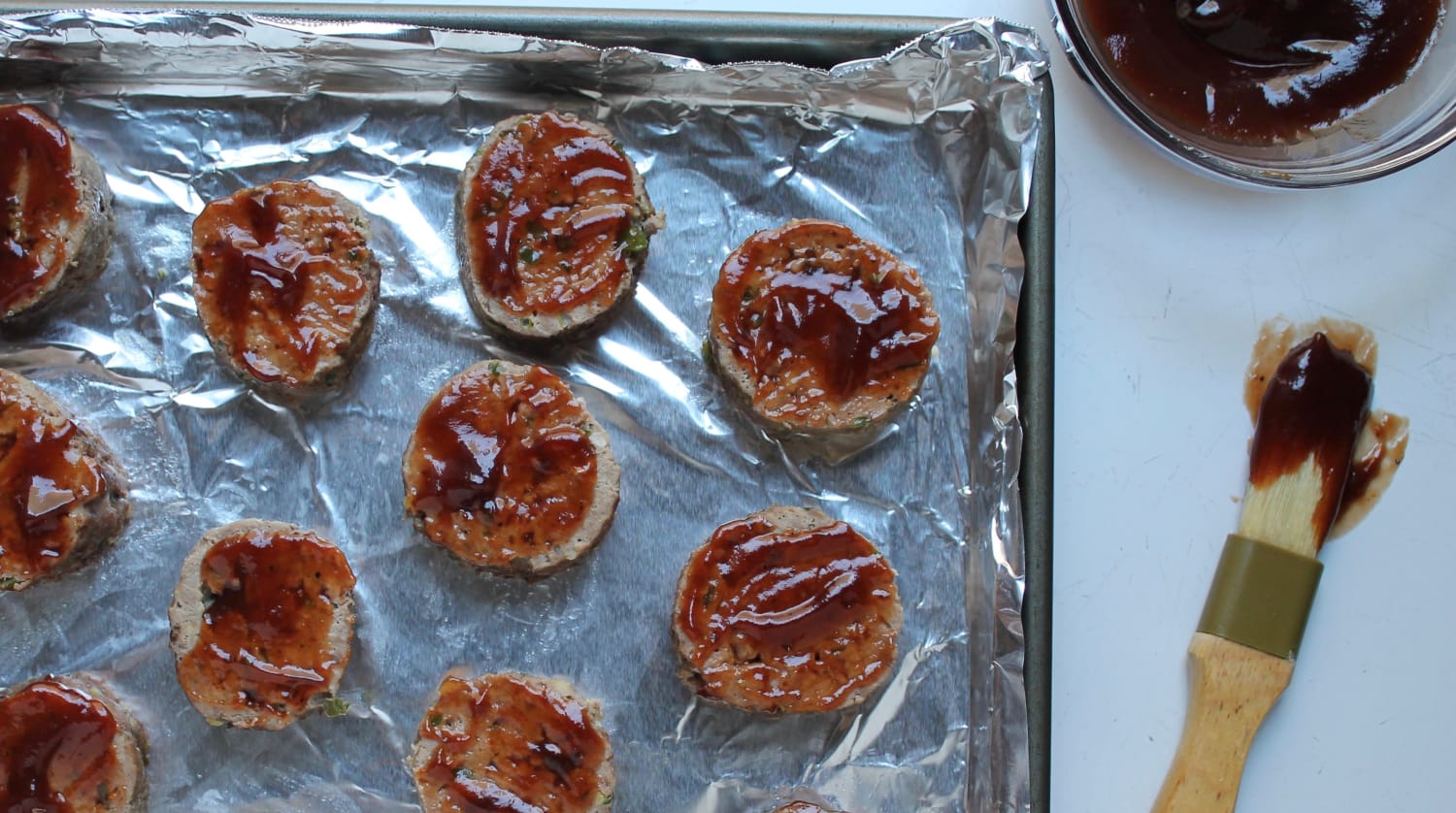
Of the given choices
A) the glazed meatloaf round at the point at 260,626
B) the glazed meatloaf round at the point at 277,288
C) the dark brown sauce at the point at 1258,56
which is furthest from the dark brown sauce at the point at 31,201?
the dark brown sauce at the point at 1258,56

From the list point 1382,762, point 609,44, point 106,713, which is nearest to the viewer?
point 106,713

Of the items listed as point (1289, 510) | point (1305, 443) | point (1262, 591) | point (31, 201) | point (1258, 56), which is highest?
point (1258, 56)

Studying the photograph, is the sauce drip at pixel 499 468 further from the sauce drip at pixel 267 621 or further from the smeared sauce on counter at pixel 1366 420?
the smeared sauce on counter at pixel 1366 420

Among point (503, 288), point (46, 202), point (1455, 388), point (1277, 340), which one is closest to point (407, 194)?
point (503, 288)

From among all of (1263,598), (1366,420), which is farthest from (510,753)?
(1366,420)

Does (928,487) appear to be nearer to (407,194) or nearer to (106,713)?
(407,194)

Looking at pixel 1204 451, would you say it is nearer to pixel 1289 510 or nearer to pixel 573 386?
pixel 1289 510

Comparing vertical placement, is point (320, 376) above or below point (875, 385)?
below

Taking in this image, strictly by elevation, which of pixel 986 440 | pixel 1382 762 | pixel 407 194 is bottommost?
pixel 1382 762
